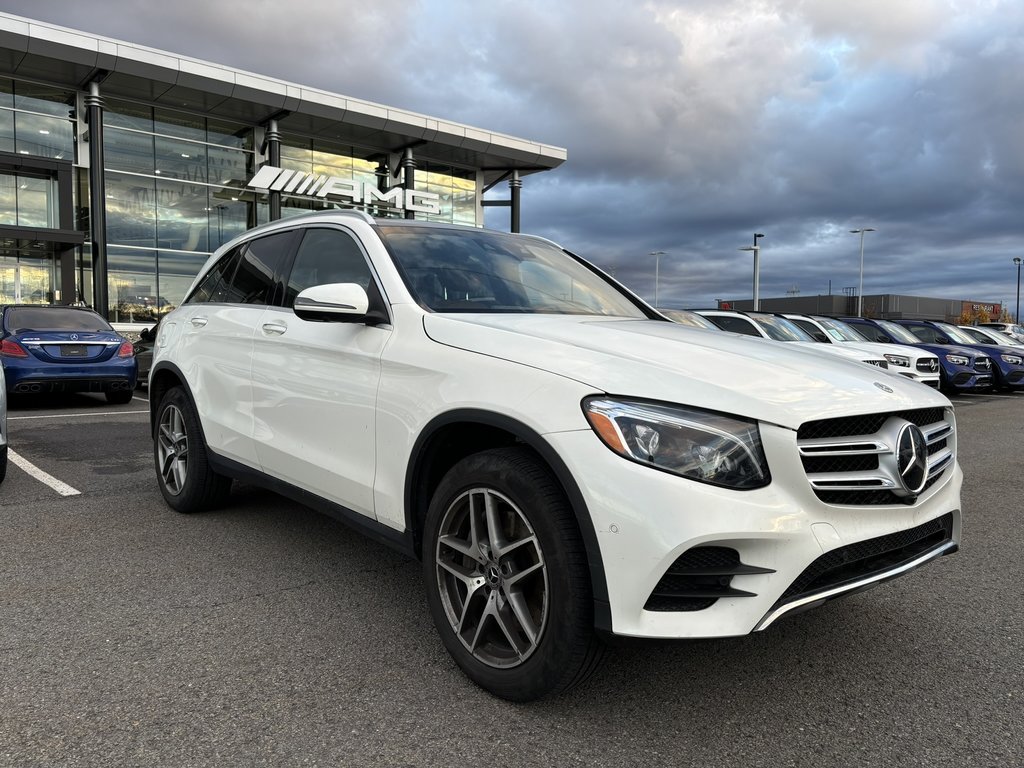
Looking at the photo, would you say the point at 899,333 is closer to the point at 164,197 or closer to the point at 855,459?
the point at 855,459

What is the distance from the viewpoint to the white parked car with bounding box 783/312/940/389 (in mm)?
13135

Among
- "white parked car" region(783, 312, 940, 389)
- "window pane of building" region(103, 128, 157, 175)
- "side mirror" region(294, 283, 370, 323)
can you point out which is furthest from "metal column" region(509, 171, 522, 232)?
"side mirror" region(294, 283, 370, 323)

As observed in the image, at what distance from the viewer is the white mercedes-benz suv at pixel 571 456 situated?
2107 mm

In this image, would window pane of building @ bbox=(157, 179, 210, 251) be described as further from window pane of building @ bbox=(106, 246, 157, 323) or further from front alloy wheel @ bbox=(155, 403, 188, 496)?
front alloy wheel @ bbox=(155, 403, 188, 496)

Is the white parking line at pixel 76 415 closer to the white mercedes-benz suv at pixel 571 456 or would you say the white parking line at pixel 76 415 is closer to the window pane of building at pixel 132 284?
the white mercedes-benz suv at pixel 571 456

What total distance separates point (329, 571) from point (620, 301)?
205 cm

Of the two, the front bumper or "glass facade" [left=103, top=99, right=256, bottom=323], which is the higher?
"glass facade" [left=103, top=99, right=256, bottom=323]

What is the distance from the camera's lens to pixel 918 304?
276 ft

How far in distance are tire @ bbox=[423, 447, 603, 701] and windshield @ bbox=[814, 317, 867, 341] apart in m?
12.9

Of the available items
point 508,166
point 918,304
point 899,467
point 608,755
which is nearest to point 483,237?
point 899,467

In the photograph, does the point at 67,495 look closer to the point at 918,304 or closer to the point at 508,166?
the point at 508,166

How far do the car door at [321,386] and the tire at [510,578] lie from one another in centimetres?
54

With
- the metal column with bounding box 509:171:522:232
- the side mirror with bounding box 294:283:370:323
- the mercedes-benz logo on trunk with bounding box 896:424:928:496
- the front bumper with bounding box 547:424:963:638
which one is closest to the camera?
the front bumper with bounding box 547:424:963:638

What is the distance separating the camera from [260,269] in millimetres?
4301
